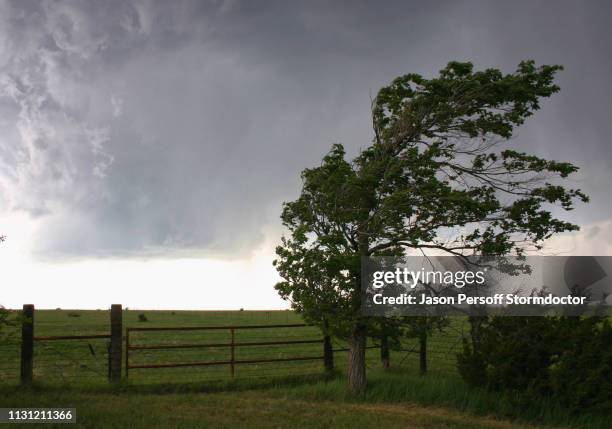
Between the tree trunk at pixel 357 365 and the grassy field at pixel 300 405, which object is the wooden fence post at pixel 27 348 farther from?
the tree trunk at pixel 357 365

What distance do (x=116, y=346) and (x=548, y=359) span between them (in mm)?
12035

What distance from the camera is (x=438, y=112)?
14789mm

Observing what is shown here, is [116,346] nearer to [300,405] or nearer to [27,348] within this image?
[27,348]

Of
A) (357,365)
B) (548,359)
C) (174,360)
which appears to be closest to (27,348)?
(174,360)

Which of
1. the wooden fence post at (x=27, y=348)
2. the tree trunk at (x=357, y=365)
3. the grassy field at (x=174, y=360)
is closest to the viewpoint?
the tree trunk at (x=357, y=365)

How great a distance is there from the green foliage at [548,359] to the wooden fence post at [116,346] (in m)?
9.94

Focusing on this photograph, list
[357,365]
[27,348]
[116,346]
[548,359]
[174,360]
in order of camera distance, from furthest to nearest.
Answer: [174,360], [116,346], [27,348], [357,365], [548,359]

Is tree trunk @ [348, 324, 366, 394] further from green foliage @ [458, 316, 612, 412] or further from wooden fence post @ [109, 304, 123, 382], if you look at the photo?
wooden fence post @ [109, 304, 123, 382]

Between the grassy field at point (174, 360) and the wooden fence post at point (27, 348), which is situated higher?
the wooden fence post at point (27, 348)

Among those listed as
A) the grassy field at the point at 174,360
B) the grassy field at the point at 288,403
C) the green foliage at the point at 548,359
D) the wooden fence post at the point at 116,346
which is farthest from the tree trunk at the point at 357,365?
the wooden fence post at the point at 116,346

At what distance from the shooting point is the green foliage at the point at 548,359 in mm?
11844

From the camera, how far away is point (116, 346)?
1598cm

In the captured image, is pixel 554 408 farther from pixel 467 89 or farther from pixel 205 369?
pixel 205 369

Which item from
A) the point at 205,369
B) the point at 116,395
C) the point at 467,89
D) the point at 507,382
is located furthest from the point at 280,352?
the point at 467,89
